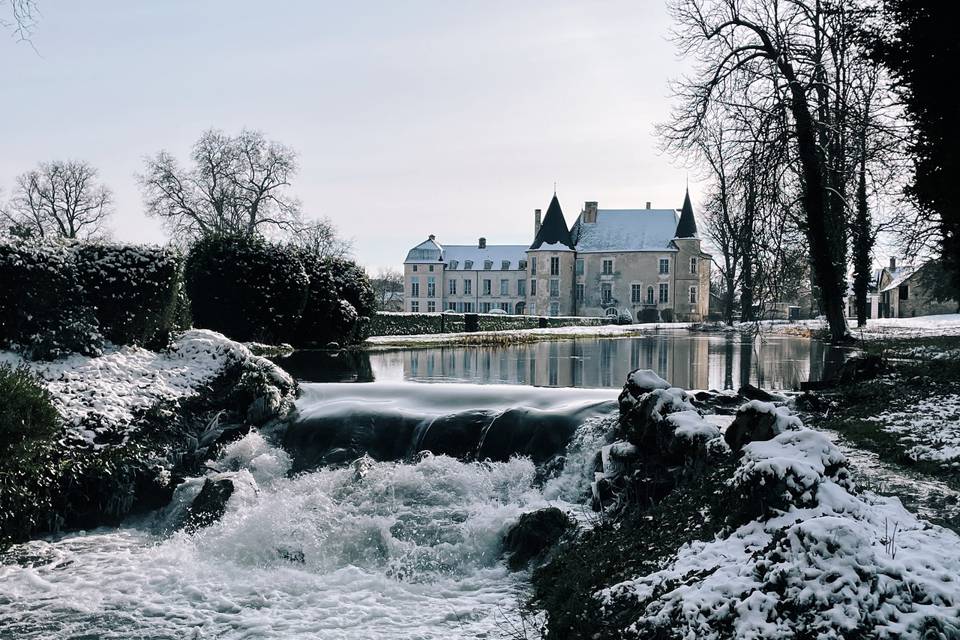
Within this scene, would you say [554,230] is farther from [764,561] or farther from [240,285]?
[764,561]

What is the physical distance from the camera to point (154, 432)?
30.7 feet

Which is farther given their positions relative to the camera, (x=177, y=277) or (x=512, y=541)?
(x=177, y=277)

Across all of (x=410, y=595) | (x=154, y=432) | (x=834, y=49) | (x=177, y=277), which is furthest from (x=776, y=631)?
(x=834, y=49)

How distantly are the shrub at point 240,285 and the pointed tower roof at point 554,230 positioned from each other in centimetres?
4873

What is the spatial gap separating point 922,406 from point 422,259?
6865 cm

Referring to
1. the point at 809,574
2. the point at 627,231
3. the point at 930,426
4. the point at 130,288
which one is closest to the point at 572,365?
the point at 930,426

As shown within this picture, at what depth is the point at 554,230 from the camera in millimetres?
66125

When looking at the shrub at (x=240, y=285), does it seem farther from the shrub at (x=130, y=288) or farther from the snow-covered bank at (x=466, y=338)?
the shrub at (x=130, y=288)

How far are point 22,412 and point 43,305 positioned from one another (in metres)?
3.20

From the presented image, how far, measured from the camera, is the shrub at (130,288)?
10484mm

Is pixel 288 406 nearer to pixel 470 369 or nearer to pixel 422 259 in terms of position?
pixel 470 369

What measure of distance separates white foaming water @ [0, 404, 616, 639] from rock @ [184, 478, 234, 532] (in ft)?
0.37

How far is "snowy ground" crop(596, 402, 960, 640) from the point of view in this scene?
128 inches

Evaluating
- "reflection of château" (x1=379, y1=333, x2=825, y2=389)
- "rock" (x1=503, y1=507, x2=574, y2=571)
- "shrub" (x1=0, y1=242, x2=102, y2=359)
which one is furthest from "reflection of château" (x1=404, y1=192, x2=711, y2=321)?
"rock" (x1=503, y1=507, x2=574, y2=571)
